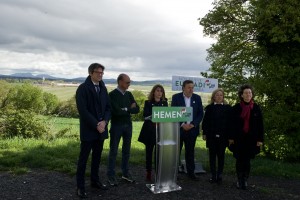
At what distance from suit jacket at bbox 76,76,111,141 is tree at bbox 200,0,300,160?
5.77m

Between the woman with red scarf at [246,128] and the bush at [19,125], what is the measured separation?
8.38 m

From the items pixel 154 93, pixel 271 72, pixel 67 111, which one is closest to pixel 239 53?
pixel 271 72

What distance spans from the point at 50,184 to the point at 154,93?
2.73 m

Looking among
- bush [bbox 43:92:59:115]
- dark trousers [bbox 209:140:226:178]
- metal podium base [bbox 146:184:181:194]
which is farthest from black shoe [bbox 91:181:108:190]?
bush [bbox 43:92:59:115]

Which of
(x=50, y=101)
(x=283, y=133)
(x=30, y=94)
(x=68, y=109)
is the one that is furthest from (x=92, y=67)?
(x=50, y=101)

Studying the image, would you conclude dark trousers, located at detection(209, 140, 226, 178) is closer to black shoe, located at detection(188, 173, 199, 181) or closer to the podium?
black shoe, located at detection(188, 173, 199, 181)

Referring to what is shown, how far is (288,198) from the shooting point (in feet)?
21.6

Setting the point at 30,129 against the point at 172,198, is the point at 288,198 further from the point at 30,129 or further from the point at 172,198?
the point at 30,129

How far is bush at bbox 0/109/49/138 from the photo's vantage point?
12539 millimetres

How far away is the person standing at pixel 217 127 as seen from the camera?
7.11 m

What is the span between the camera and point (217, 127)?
712 centimetres

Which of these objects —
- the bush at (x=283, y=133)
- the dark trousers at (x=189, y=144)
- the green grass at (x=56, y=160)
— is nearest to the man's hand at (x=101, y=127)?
the green grass at (x=56, y=160)

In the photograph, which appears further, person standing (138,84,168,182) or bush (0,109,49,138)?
bush (0,109,49,138)

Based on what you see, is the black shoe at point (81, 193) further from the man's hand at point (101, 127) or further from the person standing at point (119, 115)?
the man's hand at point (101, 127)
